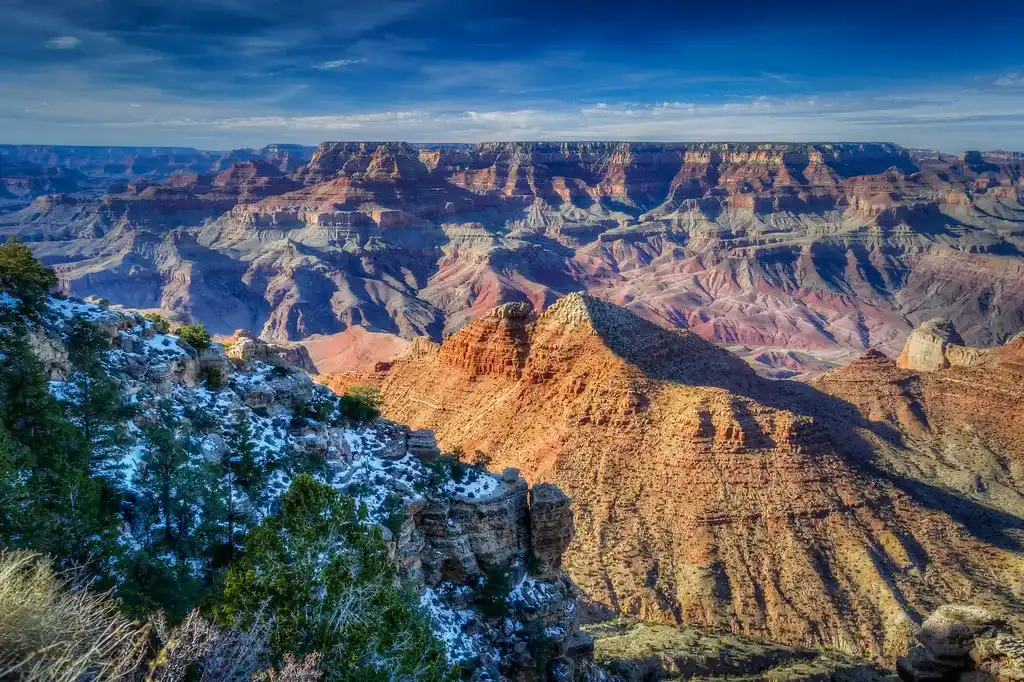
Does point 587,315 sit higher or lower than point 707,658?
higher

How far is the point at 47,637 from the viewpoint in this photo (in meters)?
11.4

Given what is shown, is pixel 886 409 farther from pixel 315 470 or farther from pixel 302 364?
pixel 302 364

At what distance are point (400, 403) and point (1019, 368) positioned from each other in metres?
63.2

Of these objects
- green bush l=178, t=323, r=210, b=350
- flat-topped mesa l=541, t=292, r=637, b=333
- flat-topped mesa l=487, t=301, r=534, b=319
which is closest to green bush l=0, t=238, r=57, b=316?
green bush l=178, t=323, r=210, b=350

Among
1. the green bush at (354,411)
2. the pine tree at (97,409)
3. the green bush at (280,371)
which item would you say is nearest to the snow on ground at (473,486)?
the green bush at (354,411)

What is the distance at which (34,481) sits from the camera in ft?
62.7

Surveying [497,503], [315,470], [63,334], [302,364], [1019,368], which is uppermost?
[63,334]

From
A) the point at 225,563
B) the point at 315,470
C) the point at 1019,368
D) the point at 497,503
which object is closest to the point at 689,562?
the point at 497,503

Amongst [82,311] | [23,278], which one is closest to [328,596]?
→ [82,311]

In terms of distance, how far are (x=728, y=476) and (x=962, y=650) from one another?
19.6 m

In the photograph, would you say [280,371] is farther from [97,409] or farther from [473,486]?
[473,486]

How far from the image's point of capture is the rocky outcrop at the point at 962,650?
27.6 metres

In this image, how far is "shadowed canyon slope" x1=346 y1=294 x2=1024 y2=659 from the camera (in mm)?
42312

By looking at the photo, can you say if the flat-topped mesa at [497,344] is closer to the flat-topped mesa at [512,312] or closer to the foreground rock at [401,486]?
the flat-topped mesa at [512,312]
